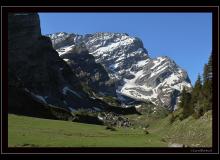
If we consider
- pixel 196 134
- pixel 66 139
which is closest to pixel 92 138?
pixel 66 139

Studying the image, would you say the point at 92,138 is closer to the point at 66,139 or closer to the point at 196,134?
the point at 66,139

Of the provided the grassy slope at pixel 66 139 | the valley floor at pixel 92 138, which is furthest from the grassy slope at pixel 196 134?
the grassy slope at pixel 66 139

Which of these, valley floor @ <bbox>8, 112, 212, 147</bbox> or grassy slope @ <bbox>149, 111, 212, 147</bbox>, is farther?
grassy slope @ <bbox>149, 111, 212, 147</bbox>

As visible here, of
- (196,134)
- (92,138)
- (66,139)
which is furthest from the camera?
(196,134)

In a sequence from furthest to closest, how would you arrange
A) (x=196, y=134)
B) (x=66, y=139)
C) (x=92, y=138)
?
(x=196, y=134), (x=92, y=138), (x=66, y=139)

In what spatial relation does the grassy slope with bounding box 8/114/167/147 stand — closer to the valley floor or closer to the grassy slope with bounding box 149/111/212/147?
the valley floor

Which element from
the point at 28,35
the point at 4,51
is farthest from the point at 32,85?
the point at 4,51

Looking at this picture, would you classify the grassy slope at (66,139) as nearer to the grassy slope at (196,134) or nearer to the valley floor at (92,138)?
the valley floor at (92,138)

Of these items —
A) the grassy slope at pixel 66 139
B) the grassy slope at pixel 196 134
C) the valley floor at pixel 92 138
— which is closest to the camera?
the grassy slope at pixel 66 139

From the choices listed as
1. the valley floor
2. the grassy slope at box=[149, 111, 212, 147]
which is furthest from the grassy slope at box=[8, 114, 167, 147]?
the grassy slope at box=[149, 111, 212, 147]

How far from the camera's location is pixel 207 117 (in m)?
41.3
